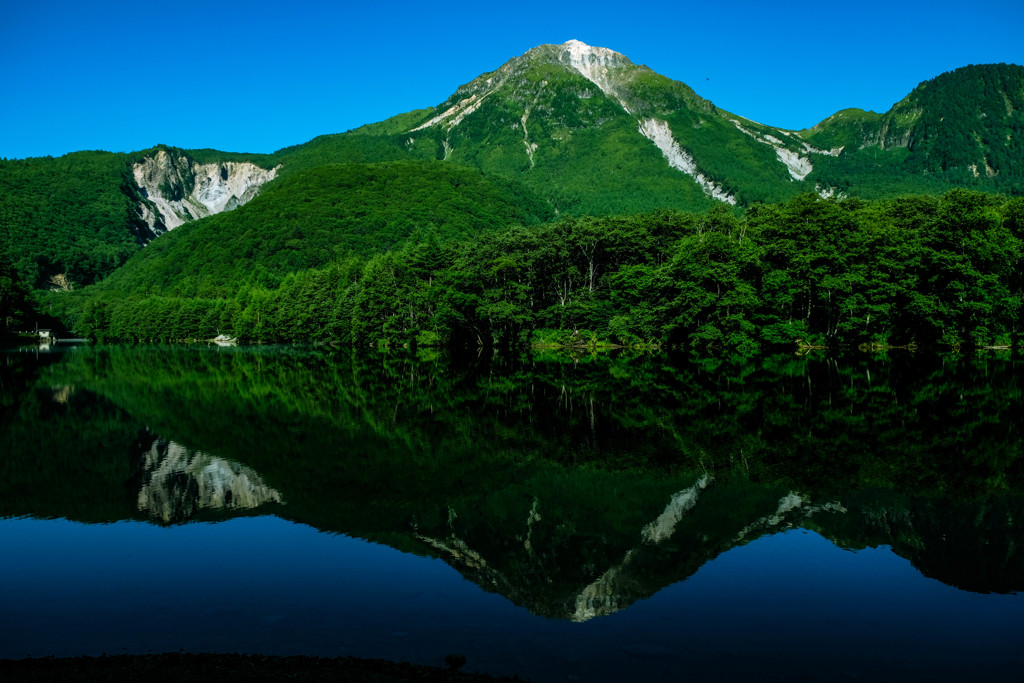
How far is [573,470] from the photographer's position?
64.5 ft

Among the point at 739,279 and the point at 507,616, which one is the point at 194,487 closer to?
the point at 507,616

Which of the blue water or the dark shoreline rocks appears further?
the blue water

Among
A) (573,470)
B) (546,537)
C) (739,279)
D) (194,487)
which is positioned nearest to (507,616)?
(546,537)

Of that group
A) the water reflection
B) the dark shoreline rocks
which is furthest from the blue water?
the water reflection

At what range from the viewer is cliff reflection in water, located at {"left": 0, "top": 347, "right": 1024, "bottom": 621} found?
13.4 m

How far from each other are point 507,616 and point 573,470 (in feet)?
30.6

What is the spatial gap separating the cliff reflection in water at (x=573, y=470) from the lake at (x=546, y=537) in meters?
0.11

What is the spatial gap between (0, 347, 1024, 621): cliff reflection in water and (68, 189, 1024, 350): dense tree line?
28.1 m

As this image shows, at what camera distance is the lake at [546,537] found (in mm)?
9609

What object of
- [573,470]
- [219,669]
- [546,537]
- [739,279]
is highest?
[739,279]

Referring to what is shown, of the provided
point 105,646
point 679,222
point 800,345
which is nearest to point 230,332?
point 679,222

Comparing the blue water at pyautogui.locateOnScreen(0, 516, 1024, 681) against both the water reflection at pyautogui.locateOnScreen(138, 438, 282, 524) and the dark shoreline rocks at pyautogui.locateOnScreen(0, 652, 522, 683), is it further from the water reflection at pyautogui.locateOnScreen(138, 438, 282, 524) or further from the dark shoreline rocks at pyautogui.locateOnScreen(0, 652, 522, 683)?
the water reflection at pyautogui.locateOnScreen(138, 438, 282, 524)

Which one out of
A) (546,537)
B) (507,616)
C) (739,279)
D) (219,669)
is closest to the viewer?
(219,669)

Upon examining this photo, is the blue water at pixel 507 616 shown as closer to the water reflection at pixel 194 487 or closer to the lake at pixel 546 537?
the lake at pixel 546 537
